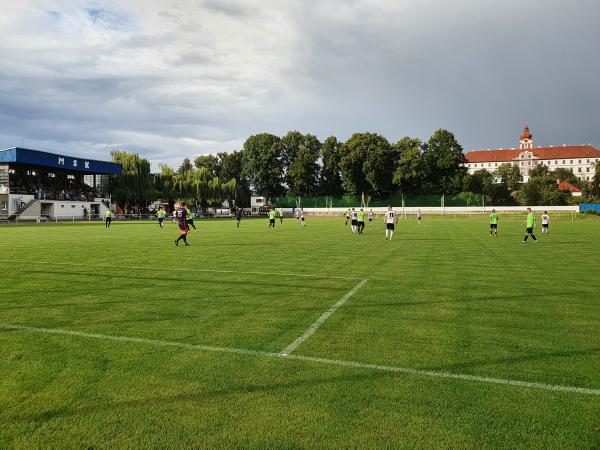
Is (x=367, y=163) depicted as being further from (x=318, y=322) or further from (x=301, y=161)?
(x=318, y=322)

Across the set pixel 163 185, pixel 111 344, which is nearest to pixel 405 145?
pixel 163 185

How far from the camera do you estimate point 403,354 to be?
531 centimetres

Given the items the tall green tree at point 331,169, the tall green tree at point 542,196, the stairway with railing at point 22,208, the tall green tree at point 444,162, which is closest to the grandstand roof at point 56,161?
the stairway with railing at point 22,208

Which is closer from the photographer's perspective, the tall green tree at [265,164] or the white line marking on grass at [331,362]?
the white line marking on grass at [331,362]

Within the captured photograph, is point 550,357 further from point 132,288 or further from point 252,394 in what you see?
Answer: point 132,288

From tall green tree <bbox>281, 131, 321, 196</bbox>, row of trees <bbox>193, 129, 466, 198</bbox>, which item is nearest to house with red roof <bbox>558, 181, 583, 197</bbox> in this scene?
row of trees <bbox>193, 129, 466, 198</bbox>

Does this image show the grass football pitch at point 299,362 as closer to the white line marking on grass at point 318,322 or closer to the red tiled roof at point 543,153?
the white line marking on grass at point 318,322

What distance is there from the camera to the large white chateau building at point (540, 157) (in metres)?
152

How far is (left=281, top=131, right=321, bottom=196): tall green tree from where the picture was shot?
87.6 m

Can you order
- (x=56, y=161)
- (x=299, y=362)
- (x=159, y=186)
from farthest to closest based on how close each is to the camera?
(x=159, y=186)
(x=56, y=161)
(x=299, y=362)

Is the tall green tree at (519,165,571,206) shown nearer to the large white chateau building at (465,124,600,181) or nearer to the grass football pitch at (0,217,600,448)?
the large white chateau building at (465,124,600,181)

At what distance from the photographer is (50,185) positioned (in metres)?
64.2

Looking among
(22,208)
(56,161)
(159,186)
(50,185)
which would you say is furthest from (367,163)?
(22,208)

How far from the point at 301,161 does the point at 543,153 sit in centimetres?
11476
